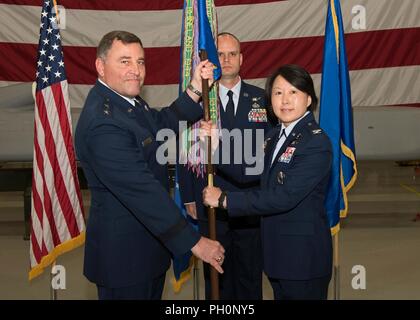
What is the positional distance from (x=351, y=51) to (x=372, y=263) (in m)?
2.06

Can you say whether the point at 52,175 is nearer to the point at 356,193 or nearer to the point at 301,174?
the point at 301,174

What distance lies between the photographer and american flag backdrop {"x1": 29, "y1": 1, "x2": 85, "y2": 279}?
3102 mm

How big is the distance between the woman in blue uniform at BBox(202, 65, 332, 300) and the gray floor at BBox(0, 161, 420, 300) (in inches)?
60.6

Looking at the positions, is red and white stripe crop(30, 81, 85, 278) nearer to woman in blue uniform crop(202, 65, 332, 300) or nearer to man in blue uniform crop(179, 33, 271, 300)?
man in blue uniform crop(179, 33, 271, 300)

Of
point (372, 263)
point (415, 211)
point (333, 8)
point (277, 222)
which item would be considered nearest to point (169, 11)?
point (333, 8)

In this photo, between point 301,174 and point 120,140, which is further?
point 301,174

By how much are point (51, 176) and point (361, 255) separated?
8.30 feet

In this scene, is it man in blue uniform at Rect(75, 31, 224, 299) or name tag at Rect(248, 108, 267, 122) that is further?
name tag at Rect(248, 108, 267, 122)

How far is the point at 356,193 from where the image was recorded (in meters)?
7.76

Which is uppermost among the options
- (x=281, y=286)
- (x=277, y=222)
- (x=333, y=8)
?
(x=333, y=8)

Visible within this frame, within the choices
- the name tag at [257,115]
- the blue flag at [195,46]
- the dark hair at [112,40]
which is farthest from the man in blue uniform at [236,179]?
the dark hair at [112,40]

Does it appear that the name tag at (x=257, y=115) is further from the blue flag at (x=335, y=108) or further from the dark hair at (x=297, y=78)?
the dark hair at (x=297, y=78)

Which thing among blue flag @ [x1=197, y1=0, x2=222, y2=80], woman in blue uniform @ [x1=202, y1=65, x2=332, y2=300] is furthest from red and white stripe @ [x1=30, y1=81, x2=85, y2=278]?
woman in blue uniform @ [x1=202, y1=65, x2=332, y2=300]

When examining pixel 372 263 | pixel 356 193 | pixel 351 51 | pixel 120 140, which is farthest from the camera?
pixel 356 193
